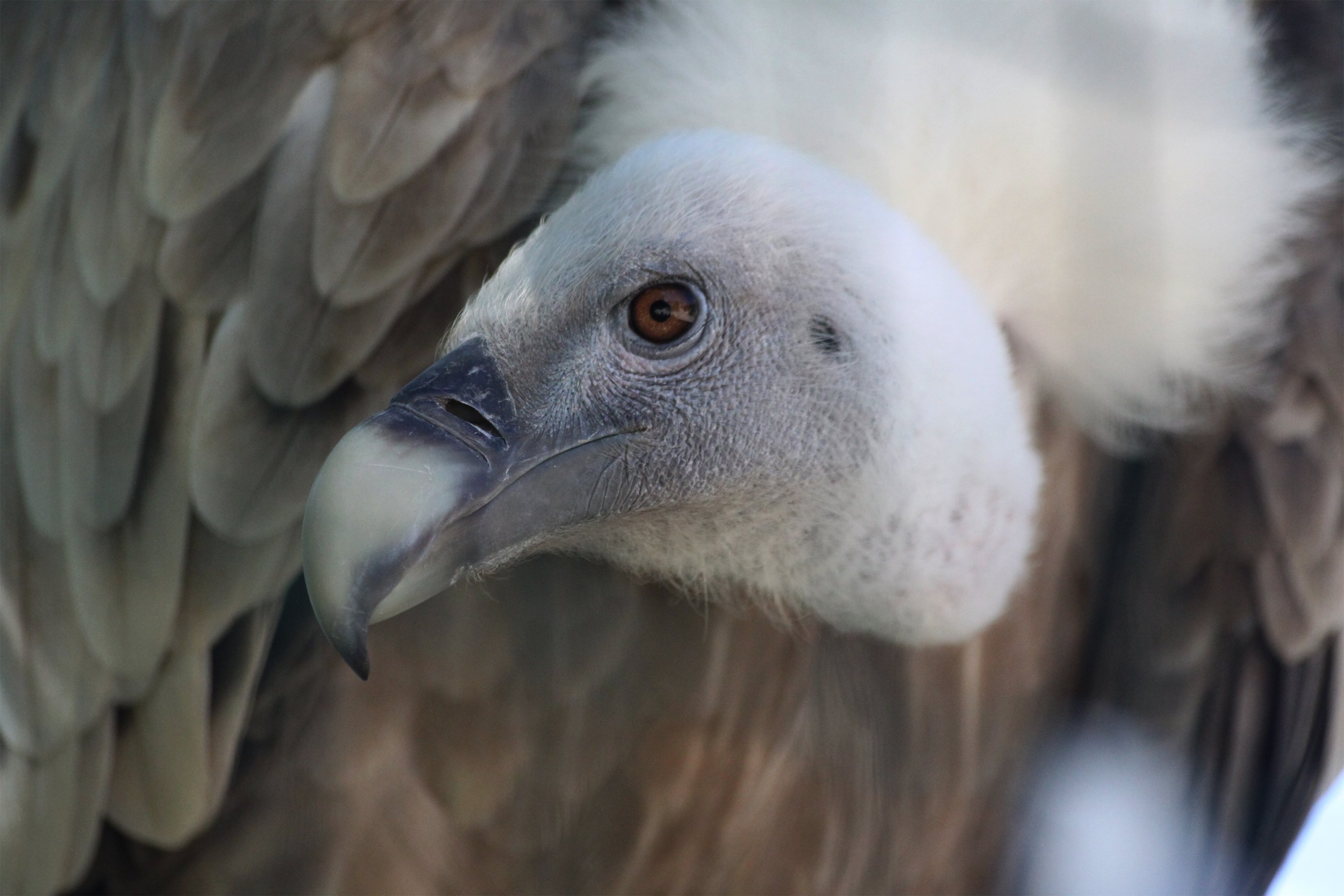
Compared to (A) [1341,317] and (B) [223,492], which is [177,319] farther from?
(A) [1341,317]

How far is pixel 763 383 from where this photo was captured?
922 mm

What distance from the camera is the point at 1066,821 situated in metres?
1.13

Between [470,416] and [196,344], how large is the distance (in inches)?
11.2

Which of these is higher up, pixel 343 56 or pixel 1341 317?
pixel 1341 317

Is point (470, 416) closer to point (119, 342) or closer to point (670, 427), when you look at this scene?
point (670, 427)

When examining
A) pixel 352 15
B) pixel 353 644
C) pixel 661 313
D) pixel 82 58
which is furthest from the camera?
pixel 82 58

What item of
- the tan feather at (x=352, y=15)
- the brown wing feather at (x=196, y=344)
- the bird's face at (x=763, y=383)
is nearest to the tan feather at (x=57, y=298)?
the brown wing feather at (x=196, y=344)

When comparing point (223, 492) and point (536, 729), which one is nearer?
point (223, 492)

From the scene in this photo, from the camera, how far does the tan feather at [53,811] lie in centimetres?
106

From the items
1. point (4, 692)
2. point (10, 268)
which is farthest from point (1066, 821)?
point (10, 268)

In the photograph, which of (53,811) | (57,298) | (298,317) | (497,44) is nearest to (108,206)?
(57,298)

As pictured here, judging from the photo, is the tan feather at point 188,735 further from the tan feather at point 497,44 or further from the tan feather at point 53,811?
the tan feather at point 497,44

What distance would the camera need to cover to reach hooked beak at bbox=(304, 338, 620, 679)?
31.0 inches

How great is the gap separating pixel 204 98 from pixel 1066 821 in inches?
30.9
